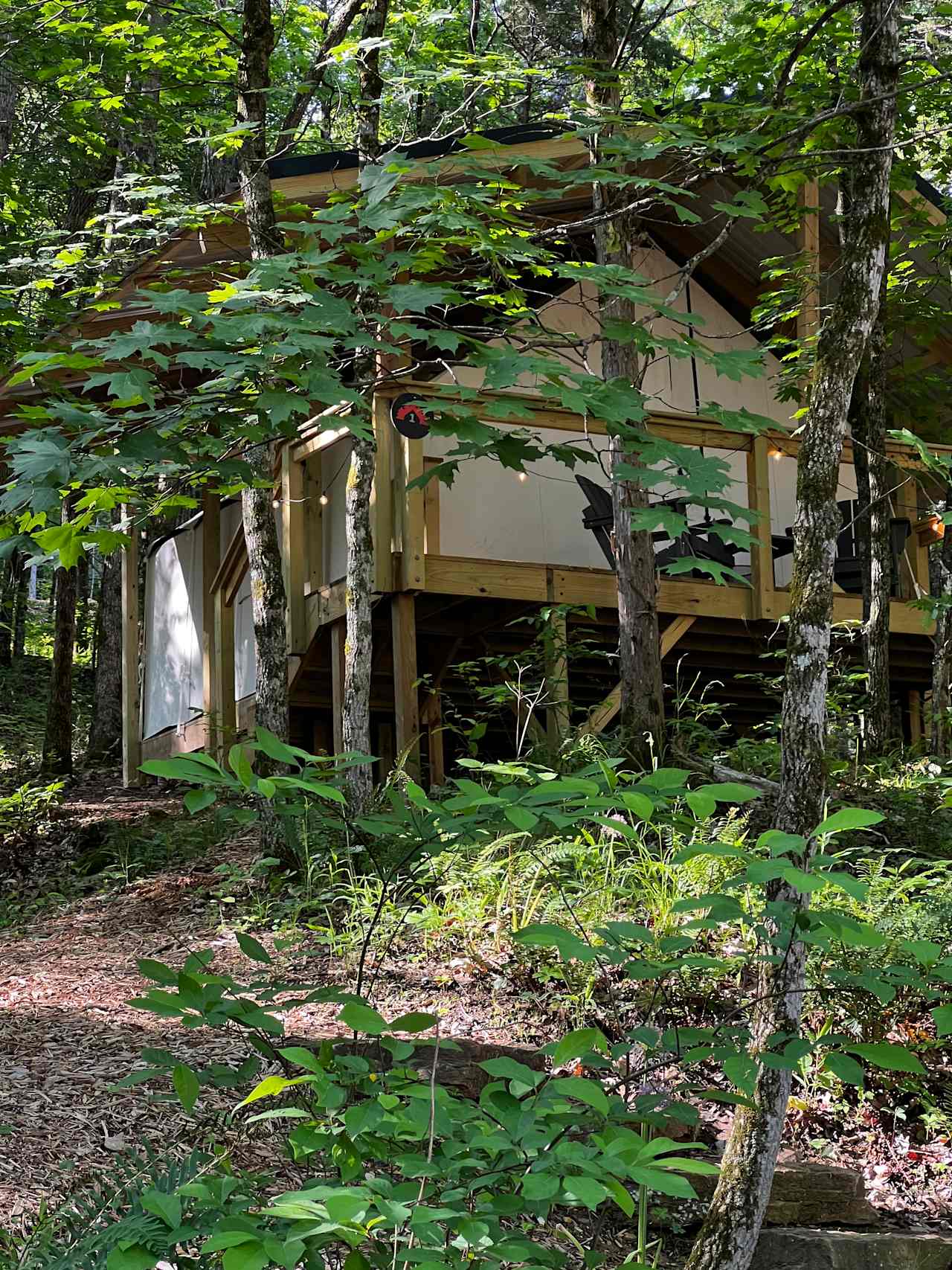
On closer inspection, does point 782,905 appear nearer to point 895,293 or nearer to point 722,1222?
point 722,1222

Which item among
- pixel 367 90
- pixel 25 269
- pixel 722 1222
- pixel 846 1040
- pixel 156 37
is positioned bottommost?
pixel 722 1222

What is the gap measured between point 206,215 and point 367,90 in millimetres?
1537

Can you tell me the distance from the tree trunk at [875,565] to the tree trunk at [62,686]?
7725mm

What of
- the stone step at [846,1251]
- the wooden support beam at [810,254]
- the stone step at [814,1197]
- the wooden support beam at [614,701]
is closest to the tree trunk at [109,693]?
the wooden support beam at [614,701]

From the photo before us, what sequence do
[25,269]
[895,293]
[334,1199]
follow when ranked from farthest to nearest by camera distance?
Answer: [895,293] < [25,269] < [334,1199]

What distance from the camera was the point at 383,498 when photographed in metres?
9.09

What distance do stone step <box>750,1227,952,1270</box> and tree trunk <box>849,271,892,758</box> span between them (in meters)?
5.18

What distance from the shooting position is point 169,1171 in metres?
2.41

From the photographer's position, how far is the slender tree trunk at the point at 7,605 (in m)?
23.3

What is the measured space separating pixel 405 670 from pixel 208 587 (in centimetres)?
425

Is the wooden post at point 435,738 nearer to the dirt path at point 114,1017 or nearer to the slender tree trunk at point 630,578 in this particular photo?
the dirt path at point 114,1017

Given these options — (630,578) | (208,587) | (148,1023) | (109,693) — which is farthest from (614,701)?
(109,693)

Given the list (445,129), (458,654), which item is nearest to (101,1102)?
(445,129)

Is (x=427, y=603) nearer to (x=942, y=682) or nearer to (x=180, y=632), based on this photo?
(x=942, y=682)
